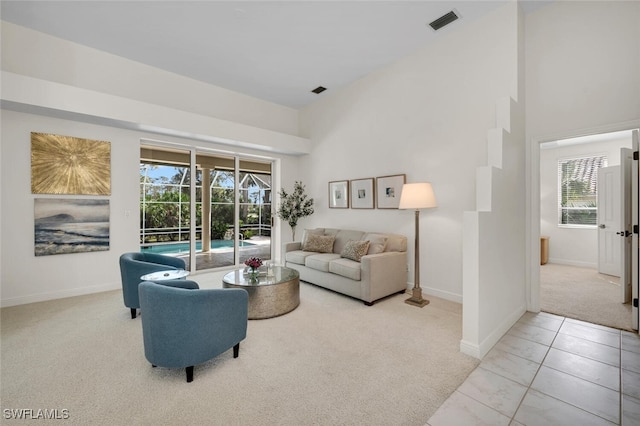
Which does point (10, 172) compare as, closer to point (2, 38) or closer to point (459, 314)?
point (2, 38)

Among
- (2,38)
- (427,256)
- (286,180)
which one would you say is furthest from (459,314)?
(2,38)

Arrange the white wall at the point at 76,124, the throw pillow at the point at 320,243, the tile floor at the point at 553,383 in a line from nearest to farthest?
the tile floor at the point at 553,383 → the white wall at the point at 76,124 → the throw pillow at the point at 320,243

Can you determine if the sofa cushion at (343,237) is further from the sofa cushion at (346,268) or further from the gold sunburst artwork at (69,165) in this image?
the gold sunburst artwork at (69,165)

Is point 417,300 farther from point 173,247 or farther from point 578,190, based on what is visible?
point 578,190

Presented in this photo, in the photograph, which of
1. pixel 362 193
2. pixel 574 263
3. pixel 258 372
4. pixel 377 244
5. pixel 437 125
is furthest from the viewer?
pixel 574 263

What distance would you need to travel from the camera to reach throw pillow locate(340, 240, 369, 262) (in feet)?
13.6

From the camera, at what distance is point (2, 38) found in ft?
11.8

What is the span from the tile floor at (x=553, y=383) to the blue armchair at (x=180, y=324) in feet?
5.60

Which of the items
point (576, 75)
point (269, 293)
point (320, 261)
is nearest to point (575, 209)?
point (576, 75)

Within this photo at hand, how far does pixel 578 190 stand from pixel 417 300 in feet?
17.4

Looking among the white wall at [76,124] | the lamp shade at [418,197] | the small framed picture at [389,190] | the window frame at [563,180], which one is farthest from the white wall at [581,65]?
the white wall at [76,124]

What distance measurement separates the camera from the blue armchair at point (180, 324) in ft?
6.65

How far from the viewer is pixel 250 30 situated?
12.5 feet

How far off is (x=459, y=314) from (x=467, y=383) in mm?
1450
